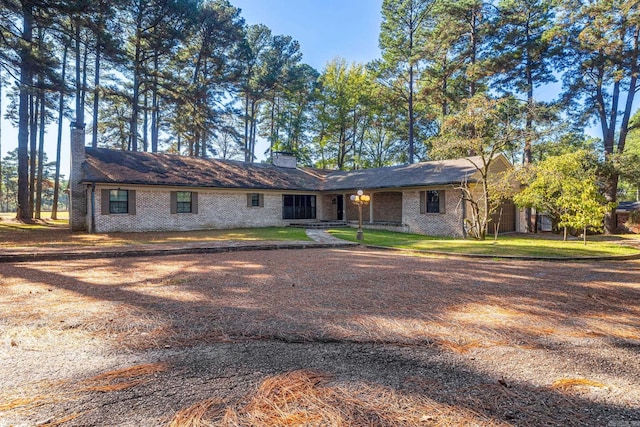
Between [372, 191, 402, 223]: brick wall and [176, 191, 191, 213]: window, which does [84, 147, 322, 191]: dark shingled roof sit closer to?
[176, 191, 191, 213]: window

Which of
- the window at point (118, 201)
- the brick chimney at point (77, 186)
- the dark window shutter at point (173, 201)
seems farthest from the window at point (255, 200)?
the brick chimney at point (77, 186)

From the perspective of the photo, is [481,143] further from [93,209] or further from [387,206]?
[93,209]

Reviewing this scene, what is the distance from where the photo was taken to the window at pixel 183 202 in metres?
17.3

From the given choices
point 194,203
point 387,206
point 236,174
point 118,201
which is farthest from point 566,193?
point 118,201

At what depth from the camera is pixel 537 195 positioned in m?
13.9

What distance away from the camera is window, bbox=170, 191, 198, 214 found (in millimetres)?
17031

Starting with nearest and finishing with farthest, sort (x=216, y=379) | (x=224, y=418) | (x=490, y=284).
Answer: (x=224, y=418), (x=216, y=379), (x=490, y=284)

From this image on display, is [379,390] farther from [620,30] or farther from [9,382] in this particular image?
[620,30]

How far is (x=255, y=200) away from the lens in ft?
64.4

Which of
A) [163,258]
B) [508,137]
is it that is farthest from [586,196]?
[163,258]

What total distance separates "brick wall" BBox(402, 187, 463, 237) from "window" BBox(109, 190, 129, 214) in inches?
544

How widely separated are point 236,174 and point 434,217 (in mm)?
11531

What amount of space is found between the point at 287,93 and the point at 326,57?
5568 mm

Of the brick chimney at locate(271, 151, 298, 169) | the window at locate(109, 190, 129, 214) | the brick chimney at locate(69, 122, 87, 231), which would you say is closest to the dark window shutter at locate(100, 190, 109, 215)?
the window at locate(109, 190, 129, 214)
